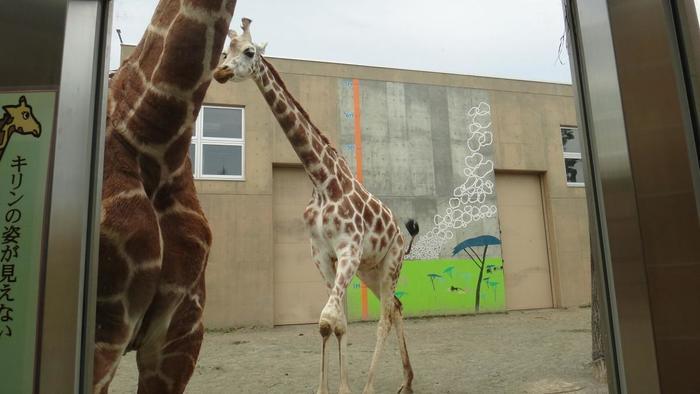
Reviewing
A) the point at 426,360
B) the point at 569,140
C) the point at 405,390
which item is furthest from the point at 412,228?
the point at 405,390

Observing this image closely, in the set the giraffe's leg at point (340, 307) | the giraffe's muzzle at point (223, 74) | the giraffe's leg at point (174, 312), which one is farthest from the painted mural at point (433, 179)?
the giraffe's leg at point (174, 312)

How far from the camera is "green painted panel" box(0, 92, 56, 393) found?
1.09 metres

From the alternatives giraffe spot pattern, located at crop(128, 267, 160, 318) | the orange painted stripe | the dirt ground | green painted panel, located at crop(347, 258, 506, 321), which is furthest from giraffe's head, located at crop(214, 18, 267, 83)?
green painted panel, located at crop(347, 258, 506, 321)

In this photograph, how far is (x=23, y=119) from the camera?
3.89ft

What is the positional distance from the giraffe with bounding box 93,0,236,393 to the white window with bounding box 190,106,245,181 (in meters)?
7.18

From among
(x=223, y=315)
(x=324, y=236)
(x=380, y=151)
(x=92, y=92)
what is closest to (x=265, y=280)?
(x=223, y=315)

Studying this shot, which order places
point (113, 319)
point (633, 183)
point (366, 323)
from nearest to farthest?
point (633, 183), point (113, 319), point (366, 323)

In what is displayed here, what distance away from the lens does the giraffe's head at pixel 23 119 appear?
1.18 metres

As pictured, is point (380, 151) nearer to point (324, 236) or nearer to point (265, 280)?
point (265, 280)

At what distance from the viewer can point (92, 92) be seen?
1.21 m

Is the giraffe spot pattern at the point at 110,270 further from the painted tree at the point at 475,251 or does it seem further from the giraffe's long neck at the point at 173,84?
the painted tree at the point at 475,251

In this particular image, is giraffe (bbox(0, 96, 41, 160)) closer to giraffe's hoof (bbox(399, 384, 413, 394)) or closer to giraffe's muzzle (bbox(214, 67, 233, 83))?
giraffe's muzzle (bbox(214, 67, 233, 83))

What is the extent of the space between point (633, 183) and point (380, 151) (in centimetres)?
906

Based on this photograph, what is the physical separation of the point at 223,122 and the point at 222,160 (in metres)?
0.74
